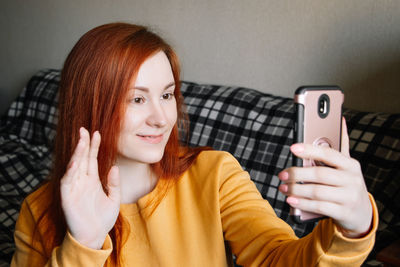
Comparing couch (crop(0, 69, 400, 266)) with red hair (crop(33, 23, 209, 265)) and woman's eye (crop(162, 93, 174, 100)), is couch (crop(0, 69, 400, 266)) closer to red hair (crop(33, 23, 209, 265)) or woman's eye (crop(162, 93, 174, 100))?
red hair (crop(33, 23, 209, 265))

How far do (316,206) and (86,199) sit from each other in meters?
0.41

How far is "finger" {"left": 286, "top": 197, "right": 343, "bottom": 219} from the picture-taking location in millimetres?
536

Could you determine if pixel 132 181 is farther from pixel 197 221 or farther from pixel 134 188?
pixel 197 221

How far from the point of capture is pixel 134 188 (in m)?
1.07

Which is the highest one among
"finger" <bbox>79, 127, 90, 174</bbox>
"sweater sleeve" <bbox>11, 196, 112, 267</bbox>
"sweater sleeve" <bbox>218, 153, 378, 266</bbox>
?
"finger" <bbox>79, 127, 90, 174</bbox>

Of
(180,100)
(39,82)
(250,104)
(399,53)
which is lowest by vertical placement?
(39,82)

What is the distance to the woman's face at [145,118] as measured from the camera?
922 mm

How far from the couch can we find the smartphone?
80cm

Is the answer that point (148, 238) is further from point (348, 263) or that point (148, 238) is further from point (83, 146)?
point (348, 263)

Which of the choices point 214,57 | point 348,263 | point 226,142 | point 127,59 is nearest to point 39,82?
point 214,57

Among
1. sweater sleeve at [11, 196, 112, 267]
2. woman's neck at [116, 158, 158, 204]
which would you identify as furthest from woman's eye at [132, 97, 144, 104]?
sweater sleeve at [11, 196, 112, 267]

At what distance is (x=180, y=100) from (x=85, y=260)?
57 centimetres

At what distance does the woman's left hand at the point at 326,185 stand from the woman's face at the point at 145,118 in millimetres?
448

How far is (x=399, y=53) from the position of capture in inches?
61.5
